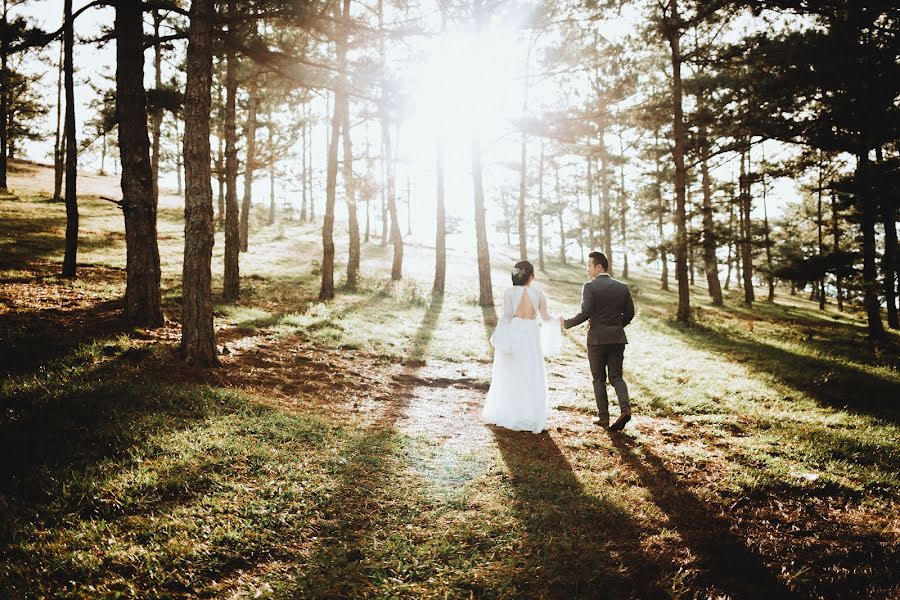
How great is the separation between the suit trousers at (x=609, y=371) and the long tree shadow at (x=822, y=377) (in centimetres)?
507

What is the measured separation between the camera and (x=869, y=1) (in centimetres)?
833

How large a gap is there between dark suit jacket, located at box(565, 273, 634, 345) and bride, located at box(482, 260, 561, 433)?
61 centimetres

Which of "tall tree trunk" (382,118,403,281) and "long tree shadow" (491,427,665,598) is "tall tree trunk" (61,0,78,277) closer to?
"tall tree trunk" (382,118,403,281)

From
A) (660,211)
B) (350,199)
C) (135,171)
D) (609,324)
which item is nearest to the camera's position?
(609,324)

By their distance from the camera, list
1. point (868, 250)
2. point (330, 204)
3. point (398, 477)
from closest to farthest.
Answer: point (398, 477) → point (868, 250) → point (330, 204)

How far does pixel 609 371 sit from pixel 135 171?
9.27 metres

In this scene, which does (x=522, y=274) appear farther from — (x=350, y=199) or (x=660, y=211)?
(x=660, y=211)

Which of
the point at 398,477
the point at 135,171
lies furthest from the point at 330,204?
the point at 398,477

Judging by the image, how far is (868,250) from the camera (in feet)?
45.4

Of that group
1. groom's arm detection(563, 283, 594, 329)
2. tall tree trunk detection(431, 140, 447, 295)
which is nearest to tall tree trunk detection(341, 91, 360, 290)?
tall tree trunk detection(431, 140, 447, 295)

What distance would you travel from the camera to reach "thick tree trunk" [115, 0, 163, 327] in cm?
807

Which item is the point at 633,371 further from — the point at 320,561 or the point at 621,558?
the point at 320,561

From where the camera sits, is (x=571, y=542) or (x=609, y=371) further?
(x=609, y=371)

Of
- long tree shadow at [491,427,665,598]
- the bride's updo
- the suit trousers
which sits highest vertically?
the bride's updo
